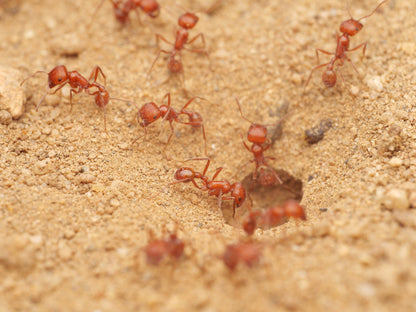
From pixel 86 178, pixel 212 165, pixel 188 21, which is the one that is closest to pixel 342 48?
pixel 188 21

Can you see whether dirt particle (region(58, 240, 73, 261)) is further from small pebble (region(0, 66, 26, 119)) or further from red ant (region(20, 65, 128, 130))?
small pebble (region(0, 66, 26, 119))

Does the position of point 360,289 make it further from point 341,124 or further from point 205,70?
point 205,70

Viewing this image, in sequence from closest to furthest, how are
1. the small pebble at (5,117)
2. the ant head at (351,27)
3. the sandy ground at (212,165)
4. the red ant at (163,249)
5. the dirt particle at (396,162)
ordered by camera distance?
1. the sandy ground at (212,165)
2. the red ant at (163,249)
3. the dirt particle at (396,162)
4. the small pebble at (5,117)
5. the ant head at (351,27)

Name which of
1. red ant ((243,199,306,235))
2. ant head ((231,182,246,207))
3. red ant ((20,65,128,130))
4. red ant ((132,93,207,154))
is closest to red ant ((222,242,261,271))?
red ant ((243,199,306,235))

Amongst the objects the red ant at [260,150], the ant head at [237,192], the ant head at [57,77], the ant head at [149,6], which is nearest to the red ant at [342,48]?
the red ant at [260,150]

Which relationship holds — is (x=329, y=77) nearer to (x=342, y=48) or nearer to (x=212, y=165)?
(x=342, y=48)

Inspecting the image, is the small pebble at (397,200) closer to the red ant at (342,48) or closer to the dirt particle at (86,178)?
the red ant at (342,48)
